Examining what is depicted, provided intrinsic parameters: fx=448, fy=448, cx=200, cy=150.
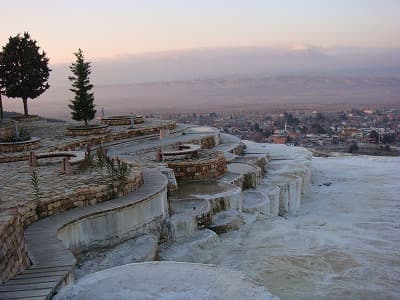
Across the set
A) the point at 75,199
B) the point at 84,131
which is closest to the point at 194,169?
the point at 75,199

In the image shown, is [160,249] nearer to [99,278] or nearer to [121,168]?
[121,168]

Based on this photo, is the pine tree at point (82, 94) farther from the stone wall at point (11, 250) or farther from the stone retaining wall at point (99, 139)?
the stone wall at point (11, 250)

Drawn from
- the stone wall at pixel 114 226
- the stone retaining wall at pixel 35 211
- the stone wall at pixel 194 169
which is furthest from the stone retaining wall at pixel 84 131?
the stone wall at pixel 114 226

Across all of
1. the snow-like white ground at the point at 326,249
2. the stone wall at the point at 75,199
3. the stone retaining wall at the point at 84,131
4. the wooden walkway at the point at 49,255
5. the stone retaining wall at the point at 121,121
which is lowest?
the snow-like white ground at the point at 326,249

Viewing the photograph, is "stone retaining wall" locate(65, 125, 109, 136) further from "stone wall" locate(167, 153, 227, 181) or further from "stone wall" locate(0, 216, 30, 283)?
"stone wall" locate(0, 216, 30, 283)

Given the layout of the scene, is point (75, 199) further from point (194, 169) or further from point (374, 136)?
point (374, 136)

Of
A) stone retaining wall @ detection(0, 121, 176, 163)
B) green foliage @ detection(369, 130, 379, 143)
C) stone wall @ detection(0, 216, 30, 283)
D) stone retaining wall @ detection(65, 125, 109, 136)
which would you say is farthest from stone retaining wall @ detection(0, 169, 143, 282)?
green foliage @ detection(369, 130, 379, 143)

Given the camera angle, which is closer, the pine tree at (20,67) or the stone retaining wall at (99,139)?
the stone retaining wall at (99,139)
